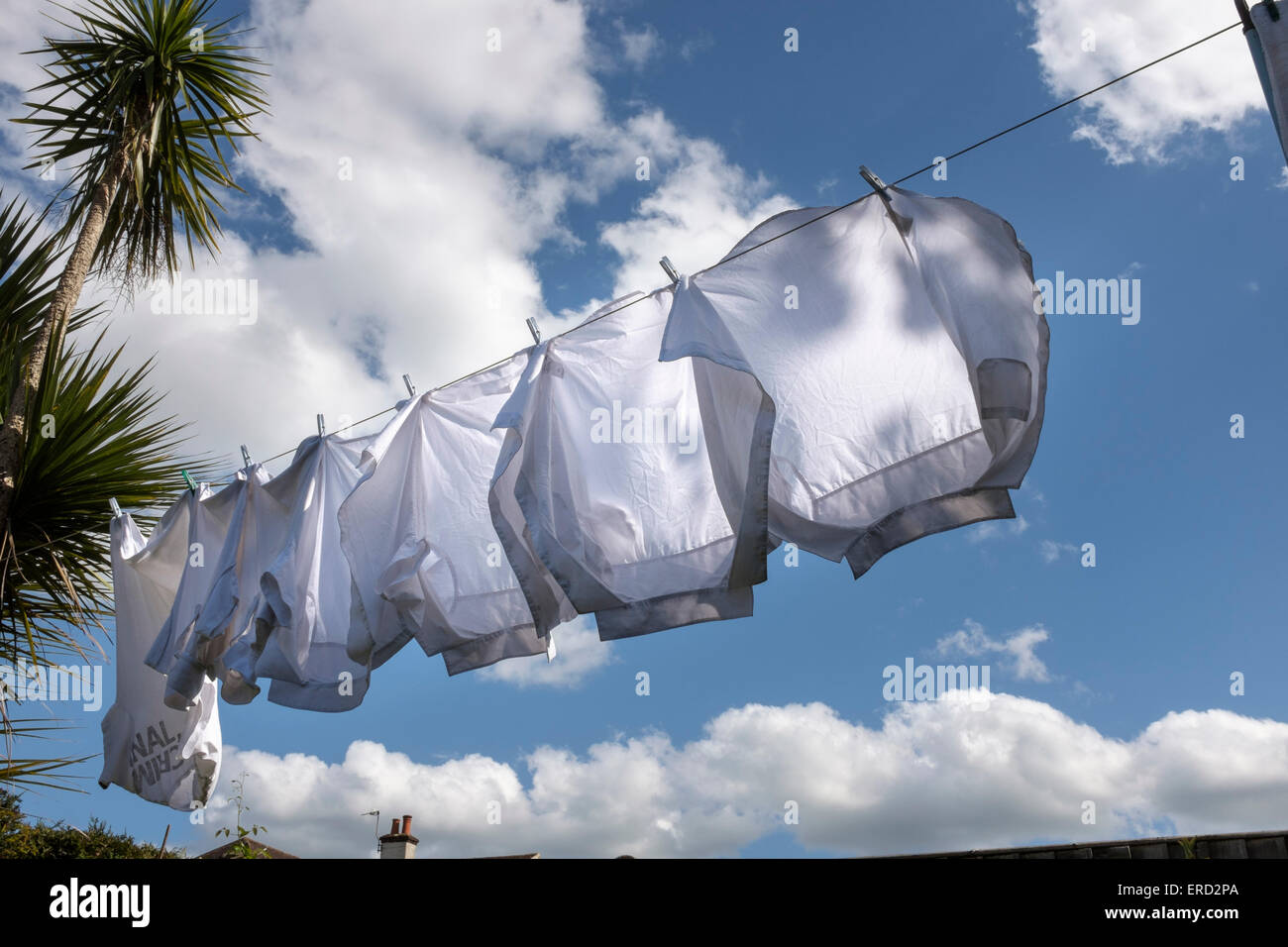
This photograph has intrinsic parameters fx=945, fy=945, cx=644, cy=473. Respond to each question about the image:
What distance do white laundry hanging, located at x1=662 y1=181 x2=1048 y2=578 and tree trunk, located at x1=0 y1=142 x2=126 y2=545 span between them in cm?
328

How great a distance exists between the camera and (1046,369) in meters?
2.21

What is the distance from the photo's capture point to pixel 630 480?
2711mm

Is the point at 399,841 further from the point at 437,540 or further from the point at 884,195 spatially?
the point at 884,195

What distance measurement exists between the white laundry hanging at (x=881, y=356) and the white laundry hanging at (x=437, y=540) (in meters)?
0.96

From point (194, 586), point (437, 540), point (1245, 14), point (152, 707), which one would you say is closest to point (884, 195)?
point (1245, 14)

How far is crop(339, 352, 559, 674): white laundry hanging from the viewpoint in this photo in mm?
3016

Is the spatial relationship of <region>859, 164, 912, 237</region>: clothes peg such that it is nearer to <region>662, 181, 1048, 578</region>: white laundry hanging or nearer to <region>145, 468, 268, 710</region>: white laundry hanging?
<region>662, 181, 1048, 578</region>: white laundry hanging

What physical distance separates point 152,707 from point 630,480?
8.32ft

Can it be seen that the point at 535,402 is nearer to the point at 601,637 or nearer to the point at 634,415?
the point at 634,415

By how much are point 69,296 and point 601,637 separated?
3.49m

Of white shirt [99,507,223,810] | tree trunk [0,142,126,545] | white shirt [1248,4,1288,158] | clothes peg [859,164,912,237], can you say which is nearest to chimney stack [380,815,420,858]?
white shirt [99,507,223,810]
